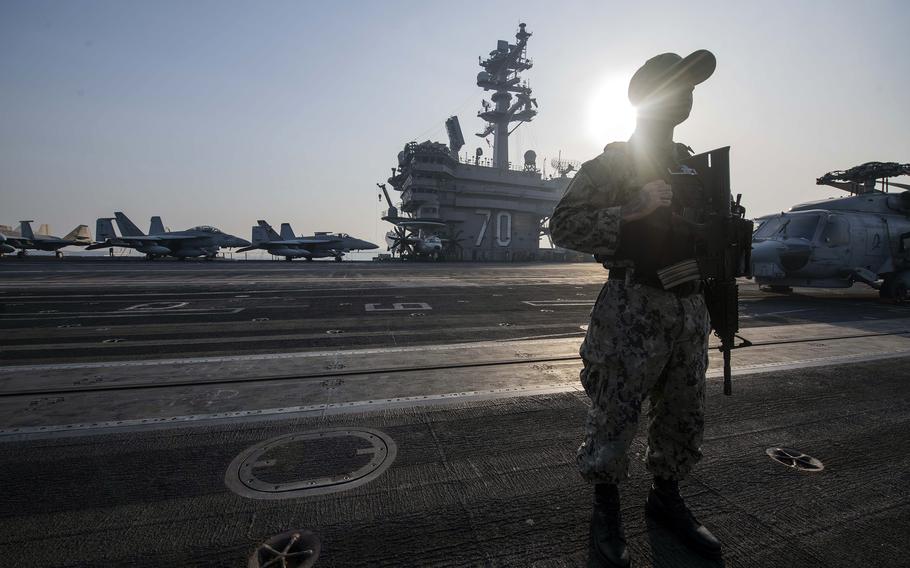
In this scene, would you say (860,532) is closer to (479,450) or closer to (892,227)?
(479,450)

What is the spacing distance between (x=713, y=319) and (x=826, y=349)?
6.33 meters

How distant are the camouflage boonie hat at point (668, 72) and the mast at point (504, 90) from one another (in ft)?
203

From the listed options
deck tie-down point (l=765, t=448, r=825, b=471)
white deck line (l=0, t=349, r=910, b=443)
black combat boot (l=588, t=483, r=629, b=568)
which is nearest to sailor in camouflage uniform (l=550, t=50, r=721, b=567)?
black combat boot (l=588, t=483, r=629, b=568)

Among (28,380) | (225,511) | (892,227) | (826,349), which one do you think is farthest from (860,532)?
(892,227)

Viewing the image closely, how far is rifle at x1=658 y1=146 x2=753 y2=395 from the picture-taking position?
7.76 ft

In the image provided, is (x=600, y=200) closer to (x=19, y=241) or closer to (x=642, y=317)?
(x=642, y=317)

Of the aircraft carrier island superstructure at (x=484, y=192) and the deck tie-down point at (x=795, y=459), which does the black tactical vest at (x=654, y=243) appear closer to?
the deck tie-down point at (x=795, y=459)

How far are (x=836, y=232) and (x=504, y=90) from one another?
5674 cm

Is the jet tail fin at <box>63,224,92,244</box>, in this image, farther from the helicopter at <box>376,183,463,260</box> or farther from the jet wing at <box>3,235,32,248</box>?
the helicopter at <box>376,183,463,260</box>

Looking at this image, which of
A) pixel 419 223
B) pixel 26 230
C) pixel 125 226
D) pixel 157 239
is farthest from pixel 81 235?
pixel 419 223

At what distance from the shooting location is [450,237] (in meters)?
56.3

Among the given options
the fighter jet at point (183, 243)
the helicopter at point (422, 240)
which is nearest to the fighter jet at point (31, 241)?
the fighter jet at point (183, 243)

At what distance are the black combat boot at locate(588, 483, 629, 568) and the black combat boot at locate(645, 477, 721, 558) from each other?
1.22 ft

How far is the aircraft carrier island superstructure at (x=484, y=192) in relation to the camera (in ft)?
175
